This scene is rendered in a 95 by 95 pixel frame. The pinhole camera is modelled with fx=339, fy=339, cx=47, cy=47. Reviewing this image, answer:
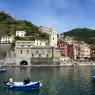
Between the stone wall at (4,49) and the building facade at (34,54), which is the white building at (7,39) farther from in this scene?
the building facade at (34,54)

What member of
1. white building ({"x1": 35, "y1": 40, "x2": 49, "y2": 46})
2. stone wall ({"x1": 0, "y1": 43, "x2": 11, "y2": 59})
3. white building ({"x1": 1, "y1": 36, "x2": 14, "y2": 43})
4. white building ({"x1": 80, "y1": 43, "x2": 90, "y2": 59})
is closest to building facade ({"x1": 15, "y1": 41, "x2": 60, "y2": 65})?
white building ({"x1": 35, "y1": 40, "x2": 49, "y2": 46})

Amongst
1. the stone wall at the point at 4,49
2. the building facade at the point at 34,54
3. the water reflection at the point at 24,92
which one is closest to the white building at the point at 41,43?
the building facade at the point at 34,54

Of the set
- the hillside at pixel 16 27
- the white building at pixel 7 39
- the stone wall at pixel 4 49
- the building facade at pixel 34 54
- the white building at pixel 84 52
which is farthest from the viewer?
the white building at pixel 84 52

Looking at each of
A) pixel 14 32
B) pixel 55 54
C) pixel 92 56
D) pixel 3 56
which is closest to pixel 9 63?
pixel 3 56

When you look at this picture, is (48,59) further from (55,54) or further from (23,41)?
(23,41)

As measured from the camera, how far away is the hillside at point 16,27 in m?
145

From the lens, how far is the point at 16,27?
154375 millimetres

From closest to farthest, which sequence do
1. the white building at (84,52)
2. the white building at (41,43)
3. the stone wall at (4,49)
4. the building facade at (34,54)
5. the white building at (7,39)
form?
the building facade at (34,54), the stone wall at (4,49), the white building at (41,43), the white building at (7,39), the white building at (84,52)

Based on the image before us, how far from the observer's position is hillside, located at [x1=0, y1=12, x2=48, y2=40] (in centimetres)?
14512

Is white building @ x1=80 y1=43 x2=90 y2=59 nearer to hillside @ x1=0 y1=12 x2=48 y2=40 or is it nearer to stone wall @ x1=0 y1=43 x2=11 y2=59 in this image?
hillside @ x1=0 y1=12 x2=48 y2=40

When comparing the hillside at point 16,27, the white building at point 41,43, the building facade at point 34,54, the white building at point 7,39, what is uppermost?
the hillside at point 16,27

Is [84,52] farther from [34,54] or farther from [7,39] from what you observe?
[34,54]

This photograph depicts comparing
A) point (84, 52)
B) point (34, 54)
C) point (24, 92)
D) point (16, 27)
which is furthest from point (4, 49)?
point (24, 92)

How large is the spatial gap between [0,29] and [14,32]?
12.0m
